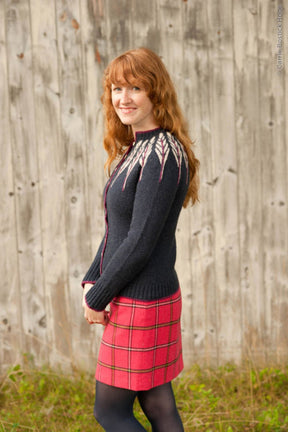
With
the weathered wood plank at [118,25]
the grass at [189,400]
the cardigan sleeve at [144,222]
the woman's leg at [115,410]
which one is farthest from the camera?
the weathered wood plank at [118,25]

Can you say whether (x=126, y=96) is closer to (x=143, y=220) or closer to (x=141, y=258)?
(x=143, y=220)

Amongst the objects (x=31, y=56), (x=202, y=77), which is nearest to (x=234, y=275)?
(x=202, y=77)

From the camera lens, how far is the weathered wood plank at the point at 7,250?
9.77 feet

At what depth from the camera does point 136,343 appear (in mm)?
1650

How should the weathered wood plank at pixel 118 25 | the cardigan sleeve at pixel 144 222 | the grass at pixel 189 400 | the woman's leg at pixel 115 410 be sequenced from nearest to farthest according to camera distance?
the cardigan sleeve at pixel 144 222, the woman's leg at pixel 115 410, the grass at pixel 189 400, the weathered wood plank at pixel 118 25

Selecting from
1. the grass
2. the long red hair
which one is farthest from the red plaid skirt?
the grass

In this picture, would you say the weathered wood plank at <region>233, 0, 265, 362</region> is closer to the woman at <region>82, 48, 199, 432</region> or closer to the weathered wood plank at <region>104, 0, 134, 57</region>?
the weathered wood plank at <region>104, 0, 134, 57</region>

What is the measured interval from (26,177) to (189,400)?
1632 mm

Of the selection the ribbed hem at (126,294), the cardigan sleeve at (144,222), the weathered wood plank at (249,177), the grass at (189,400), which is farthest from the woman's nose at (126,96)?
the grass at (189,400)

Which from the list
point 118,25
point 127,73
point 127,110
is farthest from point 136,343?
point 118,25

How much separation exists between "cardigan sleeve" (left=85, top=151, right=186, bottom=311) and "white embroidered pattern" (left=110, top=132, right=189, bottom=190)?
15mm

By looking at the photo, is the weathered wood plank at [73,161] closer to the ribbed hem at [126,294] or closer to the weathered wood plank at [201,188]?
the weathered wood plank at [201,188]

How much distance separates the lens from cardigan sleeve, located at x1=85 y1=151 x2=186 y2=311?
61.8 inches

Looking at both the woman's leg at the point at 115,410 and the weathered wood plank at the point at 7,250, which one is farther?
the weathered wood plank at the point at 7,250
